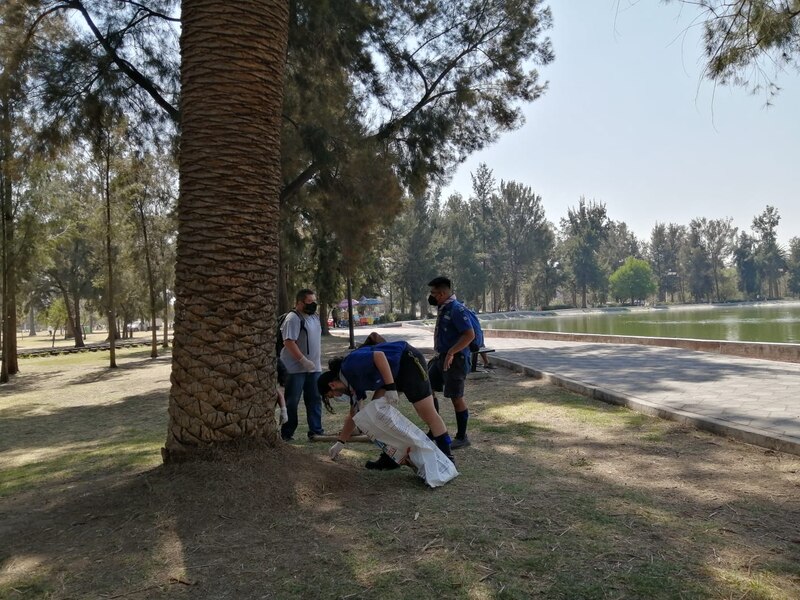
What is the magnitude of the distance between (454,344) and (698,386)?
428 centimetres

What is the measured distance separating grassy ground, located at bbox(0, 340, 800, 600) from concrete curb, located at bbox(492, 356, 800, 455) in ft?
0.39

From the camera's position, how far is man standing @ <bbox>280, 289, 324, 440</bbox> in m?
6.27

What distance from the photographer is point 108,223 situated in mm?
17797

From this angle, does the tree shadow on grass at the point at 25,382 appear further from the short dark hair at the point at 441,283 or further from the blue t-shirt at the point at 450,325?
the short dark hair at the point at 441,283

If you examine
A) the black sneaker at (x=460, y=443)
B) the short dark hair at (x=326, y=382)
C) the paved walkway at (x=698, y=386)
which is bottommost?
the black sneaker at (x=460, y=443)

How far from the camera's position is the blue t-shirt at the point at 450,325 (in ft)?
18.8

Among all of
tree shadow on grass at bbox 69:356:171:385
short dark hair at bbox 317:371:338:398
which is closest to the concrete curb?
short dark hair at bbox 317:371:338:398

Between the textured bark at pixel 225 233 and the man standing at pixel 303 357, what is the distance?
77.8 inches

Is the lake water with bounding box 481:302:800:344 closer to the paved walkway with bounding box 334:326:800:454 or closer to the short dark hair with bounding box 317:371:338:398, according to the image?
the paved walkway with bounding box 334:326:800:454

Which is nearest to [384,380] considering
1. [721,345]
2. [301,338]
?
[301,338]

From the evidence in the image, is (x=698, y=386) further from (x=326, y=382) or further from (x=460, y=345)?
(x=326, y=382)

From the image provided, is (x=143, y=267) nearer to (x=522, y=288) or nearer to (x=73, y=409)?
(x=73, y=409)

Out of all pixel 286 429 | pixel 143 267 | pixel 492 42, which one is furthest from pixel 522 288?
pixel 286 429

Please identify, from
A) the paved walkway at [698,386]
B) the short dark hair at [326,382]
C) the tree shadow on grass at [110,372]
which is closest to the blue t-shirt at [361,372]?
the short dark hair at [326,382]
